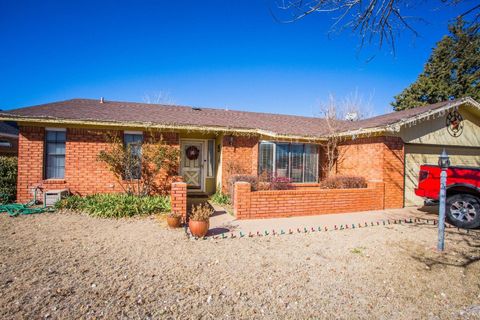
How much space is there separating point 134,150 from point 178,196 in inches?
163

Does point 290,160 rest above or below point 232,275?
above

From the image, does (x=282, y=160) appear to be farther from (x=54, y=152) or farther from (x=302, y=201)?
(x=54, y=152)

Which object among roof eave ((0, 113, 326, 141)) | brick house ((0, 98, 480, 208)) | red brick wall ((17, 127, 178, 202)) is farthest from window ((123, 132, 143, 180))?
roof eave ((0, 113, 326, 141))

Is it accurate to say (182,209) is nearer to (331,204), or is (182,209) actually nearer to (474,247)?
(331,204)

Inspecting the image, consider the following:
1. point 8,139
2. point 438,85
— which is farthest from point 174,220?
point 438,85

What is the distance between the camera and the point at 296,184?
1092cm

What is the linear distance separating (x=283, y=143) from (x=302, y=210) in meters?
3.79

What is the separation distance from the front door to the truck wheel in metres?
9.01

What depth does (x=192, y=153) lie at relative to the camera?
38.2ft

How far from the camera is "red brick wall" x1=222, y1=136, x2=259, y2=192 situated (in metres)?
10.5

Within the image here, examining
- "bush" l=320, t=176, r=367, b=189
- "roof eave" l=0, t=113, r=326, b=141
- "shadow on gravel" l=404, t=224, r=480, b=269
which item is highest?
"roof eave" l=0, t=113, r=326, b=141

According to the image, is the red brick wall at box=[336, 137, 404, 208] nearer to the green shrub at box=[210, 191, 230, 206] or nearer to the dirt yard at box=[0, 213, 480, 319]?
the dirt yard at box=[0, 213, 480, 319]

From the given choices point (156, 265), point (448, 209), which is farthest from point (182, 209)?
point (448, 209)

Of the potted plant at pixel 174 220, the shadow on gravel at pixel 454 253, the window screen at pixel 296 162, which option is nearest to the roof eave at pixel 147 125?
the window screen at pixel 296 162
